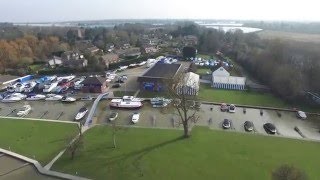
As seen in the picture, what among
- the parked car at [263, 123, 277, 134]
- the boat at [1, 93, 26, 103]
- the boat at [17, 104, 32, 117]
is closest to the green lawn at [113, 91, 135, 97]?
the boat at [17, 104, 32, 117]

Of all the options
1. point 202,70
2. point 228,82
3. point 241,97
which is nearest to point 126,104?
point 241,97

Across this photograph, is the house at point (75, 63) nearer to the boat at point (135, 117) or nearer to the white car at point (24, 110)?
the white car at point (24, 110)

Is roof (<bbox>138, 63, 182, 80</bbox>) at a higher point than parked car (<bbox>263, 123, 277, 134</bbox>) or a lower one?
higher

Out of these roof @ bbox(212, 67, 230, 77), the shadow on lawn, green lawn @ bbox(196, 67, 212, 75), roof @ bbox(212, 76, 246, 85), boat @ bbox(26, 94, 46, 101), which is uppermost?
roof @ bbox(212, 67, 230, 77)

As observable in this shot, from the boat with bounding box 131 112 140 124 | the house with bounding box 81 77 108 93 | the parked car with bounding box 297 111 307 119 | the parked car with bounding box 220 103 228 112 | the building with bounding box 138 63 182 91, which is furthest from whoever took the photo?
the house with bounding box 81 77 108 93

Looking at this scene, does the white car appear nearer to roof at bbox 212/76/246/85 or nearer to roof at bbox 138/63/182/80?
roof at bbox 138/63/182/80

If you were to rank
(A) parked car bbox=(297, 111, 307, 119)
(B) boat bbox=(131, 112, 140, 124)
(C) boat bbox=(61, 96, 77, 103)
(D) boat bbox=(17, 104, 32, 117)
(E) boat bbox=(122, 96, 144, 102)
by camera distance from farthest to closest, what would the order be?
(C) boat bbox=(61, 96, 77, 103), (E) boat bbox=(122, 96, 144, 102), (D) boat bbox=(17, 104, 32, 117), (A) parked car bbox=(297, 111, 307, 119), (B) boat bbox=(131, 112, 140, 124)

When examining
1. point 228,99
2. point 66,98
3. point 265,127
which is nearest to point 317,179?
point 265,127
